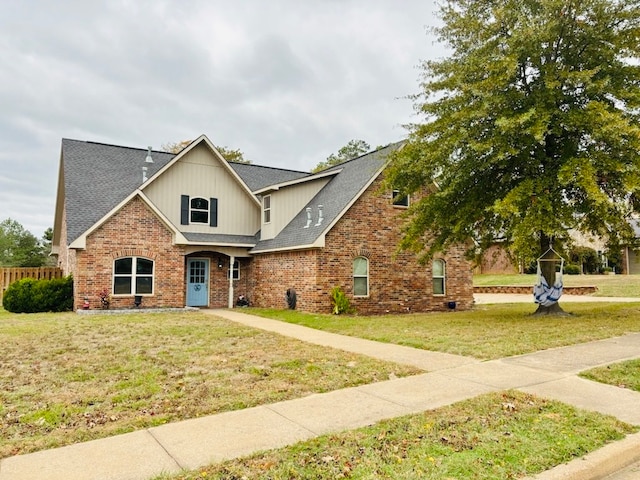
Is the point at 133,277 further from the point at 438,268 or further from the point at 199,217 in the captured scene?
the point at 438,268

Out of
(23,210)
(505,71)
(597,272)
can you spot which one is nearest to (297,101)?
(505,71)

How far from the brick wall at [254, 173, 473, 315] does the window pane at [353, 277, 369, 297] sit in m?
0.19

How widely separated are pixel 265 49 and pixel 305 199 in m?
6.23

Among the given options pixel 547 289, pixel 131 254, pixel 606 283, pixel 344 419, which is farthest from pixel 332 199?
pixel 606 283

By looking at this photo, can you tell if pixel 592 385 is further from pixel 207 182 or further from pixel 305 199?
pixel 207 182

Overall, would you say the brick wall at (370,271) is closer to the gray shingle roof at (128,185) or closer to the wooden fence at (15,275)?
the gray shingle roof at (128,185)

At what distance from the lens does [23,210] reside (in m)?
47.1

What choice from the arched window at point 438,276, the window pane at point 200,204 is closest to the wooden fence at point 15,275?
the window pane at point 200,204

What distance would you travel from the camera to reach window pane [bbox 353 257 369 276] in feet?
55.9

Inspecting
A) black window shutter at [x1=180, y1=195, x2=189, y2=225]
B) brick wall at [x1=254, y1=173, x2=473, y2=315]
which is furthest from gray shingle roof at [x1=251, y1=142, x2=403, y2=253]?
black window shutter at [x1=180, y1=195, x2=189, y2=225]

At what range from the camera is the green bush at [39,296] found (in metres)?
16.5

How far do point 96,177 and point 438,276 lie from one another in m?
15.2

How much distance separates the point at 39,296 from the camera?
55.0 ft

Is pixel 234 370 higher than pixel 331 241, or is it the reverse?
pixel 331 241
